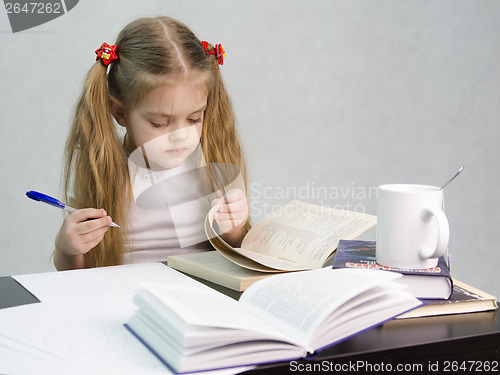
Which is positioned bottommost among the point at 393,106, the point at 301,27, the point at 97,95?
the point at 393,106

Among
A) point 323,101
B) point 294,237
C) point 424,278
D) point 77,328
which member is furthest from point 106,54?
point 323,101

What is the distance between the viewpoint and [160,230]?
4.62 ft

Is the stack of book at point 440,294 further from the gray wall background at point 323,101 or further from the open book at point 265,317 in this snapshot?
the gray wall background at point 323,101

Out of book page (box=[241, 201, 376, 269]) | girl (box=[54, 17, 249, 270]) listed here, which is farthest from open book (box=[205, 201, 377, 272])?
girl (box=[54, 17, 249, 270])

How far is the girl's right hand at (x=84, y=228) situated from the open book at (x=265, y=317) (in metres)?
0.39

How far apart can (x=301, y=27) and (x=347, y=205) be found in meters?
0.77

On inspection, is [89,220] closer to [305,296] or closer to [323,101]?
[305,296]

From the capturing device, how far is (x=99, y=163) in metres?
1.30

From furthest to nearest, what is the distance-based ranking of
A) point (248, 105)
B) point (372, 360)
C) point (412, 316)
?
point (248, 105) → point (412, 316) → point (372, 360)

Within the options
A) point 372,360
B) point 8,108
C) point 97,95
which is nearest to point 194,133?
point 97,95

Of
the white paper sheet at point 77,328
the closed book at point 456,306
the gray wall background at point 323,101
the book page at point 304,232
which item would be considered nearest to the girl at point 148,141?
the book page at point 304,232

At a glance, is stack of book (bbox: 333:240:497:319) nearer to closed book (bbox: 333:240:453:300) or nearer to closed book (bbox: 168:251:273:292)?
closed book (bbox: 333:240:453:300)

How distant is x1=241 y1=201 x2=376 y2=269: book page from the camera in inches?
39.9

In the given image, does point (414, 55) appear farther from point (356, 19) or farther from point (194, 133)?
point (194, 133)
